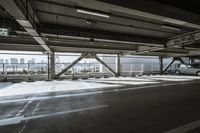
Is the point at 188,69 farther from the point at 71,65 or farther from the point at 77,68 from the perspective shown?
the point at 71,65

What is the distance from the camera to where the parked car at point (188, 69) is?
15188 mm

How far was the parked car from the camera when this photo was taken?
49.8ft

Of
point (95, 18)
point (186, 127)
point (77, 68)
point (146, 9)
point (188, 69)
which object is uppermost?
point (95, 18)

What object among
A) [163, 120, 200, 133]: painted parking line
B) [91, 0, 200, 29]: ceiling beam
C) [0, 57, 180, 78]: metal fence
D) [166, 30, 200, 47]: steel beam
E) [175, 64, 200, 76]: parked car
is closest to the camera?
[163, 120, 200, 133]: painted parking line

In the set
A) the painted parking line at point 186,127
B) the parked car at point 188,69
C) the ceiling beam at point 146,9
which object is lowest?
the painted parking line at point 186,127

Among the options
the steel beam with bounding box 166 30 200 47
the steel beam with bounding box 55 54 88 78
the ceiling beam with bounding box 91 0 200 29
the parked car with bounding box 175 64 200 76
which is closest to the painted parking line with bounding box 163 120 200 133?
the ceiling beam with bounding box 91 0 200 29

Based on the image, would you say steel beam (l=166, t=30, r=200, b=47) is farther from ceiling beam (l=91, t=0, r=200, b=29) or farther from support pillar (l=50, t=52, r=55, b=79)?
support pillar (l=50, t=52, r=55, b=79)

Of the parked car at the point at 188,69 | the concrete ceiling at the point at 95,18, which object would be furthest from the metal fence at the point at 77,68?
the concrete ceiling at the point at 95,18

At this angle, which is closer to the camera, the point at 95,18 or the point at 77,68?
the point at 95,18

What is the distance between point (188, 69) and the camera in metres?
16.0

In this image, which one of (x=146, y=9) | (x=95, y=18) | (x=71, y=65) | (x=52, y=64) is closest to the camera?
(x=146, y=9)

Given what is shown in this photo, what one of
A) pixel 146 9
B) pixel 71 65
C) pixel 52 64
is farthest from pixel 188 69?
pixel 146 9

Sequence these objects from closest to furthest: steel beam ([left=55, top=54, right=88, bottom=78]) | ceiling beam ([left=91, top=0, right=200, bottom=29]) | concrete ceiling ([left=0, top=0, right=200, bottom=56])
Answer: ceiling beam ([left=91, top=0, right=200, bottom=29])
concrete ceiling ([left=0, top=0, right=200, bottom=56])
steel beam ([left=55, top=54, right=88, bottom=78])

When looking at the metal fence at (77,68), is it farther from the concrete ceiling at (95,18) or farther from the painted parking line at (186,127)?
the painted parking line at (186,127)
